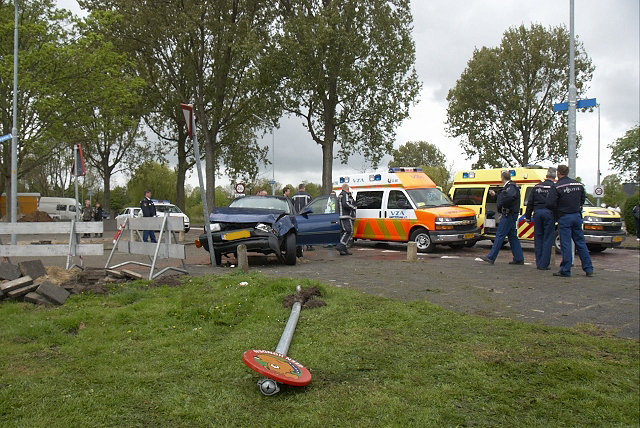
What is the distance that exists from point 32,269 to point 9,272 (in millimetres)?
567

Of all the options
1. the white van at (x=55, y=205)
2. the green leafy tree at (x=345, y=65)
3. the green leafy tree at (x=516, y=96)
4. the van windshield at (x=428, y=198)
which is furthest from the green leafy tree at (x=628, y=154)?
the white van at (x=55, y=205)

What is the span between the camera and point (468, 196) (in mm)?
17562

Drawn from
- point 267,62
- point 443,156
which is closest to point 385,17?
point 267,62

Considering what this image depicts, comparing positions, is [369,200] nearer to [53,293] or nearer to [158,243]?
[158,243]

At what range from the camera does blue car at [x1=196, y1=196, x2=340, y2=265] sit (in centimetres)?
1098

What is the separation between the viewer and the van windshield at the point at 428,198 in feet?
52.0

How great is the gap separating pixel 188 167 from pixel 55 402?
35.8 metres

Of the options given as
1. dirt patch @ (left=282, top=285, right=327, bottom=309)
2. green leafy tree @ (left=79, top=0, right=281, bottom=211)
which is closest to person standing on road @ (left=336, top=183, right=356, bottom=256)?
dirt patch @ (left=282, top=285, right=327, bottom=309)

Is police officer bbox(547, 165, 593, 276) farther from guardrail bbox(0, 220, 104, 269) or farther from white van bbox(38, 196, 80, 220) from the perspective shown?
white van bbox(38, 196, 80, 220)

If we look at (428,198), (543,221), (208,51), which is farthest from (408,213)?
(208,51)

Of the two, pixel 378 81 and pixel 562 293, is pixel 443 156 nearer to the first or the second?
pixel 378 81

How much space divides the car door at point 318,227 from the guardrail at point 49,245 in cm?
442

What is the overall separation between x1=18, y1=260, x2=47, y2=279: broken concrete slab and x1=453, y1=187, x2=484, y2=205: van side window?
502 inches

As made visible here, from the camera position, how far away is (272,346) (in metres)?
4.88
